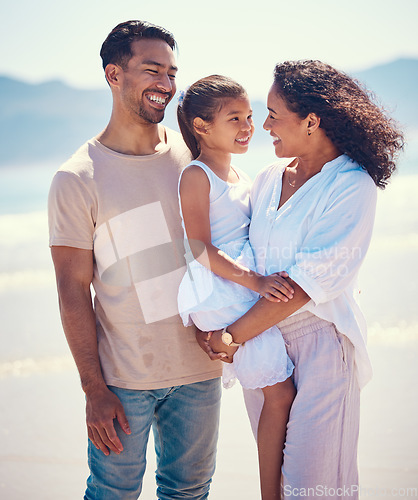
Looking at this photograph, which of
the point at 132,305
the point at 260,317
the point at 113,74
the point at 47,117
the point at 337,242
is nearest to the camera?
the point at 337,242

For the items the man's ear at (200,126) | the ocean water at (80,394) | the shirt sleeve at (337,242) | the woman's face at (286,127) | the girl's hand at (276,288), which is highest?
the man's ear at (200,126)

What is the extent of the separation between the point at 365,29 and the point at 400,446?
12.3 m

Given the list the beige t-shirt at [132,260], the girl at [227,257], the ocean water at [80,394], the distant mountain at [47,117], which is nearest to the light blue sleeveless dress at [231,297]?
the girl at [227,257]

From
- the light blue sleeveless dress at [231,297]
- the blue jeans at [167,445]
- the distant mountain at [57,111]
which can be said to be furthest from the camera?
the distant mountain at [57,111]

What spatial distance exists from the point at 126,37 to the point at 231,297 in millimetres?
1275

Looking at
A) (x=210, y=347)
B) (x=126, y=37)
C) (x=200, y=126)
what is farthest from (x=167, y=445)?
(x=126, y=37)

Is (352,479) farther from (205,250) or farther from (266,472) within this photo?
(205,250)

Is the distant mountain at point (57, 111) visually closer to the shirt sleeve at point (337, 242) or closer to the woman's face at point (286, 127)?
the woman's face at point (286, 127)

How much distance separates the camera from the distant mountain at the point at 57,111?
16188mm

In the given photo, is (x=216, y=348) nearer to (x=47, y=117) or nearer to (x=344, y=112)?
(x=344, y=112)

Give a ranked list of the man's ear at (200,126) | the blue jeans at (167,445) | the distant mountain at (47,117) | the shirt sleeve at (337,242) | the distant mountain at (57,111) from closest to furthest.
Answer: the shirt sleeve at (337,242)
the blue jeans at (167,445)
the man's ear at (200,126)
the distant mountain at (57,111)
the distant mountain at (47,117)

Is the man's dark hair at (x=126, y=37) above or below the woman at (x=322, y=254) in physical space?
above

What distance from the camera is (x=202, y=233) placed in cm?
226

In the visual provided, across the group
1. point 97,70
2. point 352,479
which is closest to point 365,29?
point 97,70
